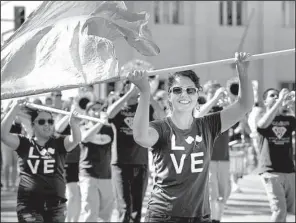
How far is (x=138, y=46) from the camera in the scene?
20.6 ft

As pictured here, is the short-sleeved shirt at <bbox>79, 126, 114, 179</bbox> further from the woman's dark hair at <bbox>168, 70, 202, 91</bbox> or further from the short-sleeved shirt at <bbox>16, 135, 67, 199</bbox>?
the woman's dark hair at <bbox>168, 70, 202, 91</bbox>

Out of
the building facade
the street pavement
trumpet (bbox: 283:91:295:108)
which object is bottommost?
the street pavement

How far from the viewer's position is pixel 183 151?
571 centimetres

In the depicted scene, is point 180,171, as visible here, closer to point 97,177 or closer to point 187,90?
point 187,90

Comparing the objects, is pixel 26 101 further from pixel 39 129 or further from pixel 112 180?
pixel 112 180

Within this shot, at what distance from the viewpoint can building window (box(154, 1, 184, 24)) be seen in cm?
3306

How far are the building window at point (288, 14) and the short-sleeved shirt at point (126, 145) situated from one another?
2485 centimetres

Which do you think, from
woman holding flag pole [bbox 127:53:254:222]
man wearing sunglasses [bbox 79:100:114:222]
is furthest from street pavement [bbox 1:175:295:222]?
woman holding flag pole [bbox 127:53:254:222]

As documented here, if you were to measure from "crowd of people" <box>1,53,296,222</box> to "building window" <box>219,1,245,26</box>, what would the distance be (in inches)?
779

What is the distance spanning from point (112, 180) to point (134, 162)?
1.66ft

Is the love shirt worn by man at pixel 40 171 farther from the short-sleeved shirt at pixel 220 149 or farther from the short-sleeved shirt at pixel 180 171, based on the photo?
the short-sleeved shirt at pixel 220 149

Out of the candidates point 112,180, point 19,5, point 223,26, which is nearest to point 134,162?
point 112,180

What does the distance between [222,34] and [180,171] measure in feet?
90.9

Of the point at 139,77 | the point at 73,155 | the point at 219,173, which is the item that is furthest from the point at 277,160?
the point at 139,77
